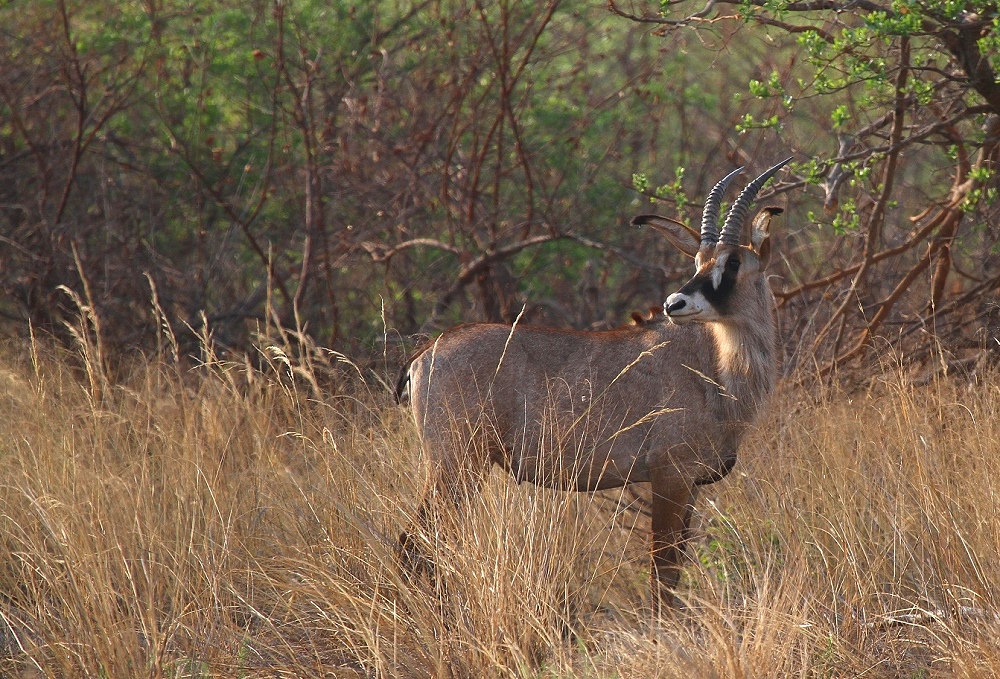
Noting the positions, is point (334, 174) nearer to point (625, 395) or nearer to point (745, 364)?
point (625, 395)

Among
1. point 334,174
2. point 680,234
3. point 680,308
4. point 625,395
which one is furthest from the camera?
point 334,174

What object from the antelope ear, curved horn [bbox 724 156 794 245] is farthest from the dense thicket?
curved horn [bbox 724 156 794 245]

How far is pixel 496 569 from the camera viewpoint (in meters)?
4.01

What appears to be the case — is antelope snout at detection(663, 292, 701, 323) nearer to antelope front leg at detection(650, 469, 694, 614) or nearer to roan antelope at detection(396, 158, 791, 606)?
roan antelope at detection(396, 158, 791, 606)

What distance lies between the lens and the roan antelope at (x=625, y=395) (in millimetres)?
5020

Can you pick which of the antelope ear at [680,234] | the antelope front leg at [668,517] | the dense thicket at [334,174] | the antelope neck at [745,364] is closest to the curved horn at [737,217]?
the antelope ear at [680,234]

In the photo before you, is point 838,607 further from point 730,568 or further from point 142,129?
point 142,129

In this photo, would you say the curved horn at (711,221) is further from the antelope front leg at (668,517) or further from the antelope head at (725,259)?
the antelope front leg at (668,517)

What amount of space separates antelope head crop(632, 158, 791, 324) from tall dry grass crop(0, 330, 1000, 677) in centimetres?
63

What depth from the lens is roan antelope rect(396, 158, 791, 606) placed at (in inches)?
198

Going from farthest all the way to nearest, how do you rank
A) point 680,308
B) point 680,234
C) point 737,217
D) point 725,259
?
point 680,234 < point 737,217 < point 725,259 < point 680,308

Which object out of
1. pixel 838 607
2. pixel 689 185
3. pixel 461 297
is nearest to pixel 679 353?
pixel 838 607

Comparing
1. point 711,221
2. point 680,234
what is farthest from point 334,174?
point 711,221

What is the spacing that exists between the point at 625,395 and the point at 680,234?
3.17ft
